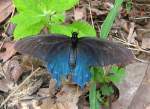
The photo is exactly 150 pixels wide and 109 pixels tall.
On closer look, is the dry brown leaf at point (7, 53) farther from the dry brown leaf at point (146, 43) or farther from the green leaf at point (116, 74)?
the dry brown leaf at point (146, 43)

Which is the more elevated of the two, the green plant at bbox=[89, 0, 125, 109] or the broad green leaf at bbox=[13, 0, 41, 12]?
the broad green leaf at bbox=[13, 0, 41, 12]

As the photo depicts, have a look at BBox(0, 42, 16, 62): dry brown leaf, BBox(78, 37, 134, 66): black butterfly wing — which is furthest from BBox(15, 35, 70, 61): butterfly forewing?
BBox(0, 42, 16, 62): dry brown leaf

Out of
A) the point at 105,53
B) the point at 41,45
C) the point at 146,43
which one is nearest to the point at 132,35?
the point at 146,43

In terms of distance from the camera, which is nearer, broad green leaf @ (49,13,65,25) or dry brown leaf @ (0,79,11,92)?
broad green leaf @ (49,13,65,25)

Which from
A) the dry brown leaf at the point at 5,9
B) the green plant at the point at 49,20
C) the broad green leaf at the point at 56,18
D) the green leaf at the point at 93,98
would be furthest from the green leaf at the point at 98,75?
the dry brown leaf at the point at 5,9

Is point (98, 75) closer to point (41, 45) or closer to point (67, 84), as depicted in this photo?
point (67, 84)

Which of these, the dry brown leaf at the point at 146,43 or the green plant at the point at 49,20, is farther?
the dry brown leaf at the point at 146,43

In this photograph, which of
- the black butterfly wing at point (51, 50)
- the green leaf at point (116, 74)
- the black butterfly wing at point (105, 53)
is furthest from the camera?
the green leaf at point (116, 74)

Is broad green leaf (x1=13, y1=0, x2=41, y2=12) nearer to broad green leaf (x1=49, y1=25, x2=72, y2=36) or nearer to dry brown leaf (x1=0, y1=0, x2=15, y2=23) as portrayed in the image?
broad green leaf (x1=49, y1=25, x2=72, y2=36)
